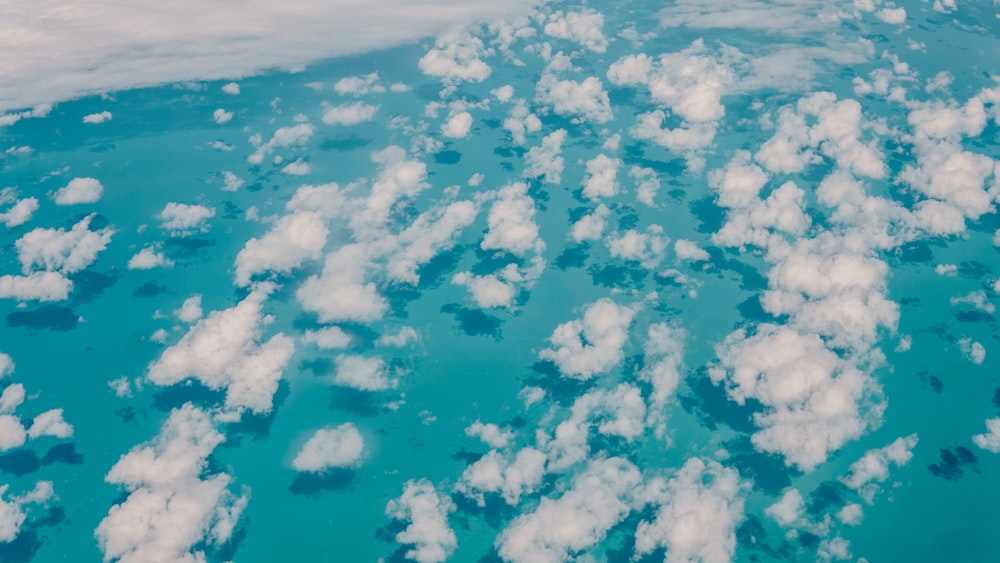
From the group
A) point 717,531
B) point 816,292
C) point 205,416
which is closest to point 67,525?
point 205,416

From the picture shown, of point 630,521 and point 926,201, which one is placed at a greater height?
point 926,201

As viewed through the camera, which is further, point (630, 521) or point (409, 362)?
point (409, 362)

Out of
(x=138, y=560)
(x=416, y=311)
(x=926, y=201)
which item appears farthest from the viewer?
(x=926, y=201)

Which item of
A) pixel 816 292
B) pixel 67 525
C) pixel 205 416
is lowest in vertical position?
pixel 67 525

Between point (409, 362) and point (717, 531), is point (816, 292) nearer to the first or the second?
point (717, 531)

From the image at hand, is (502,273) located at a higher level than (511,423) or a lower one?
higher

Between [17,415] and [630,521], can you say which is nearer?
[630,521]

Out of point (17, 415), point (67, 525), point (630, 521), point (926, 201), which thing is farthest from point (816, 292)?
point (17, 415)

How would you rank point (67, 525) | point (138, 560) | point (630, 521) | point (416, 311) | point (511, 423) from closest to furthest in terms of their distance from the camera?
point (138, 560) < point (630, 521) < point (67, 525) < point (511, 423) < point (416, 311)

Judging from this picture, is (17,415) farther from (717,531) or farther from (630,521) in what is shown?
(717,531)
